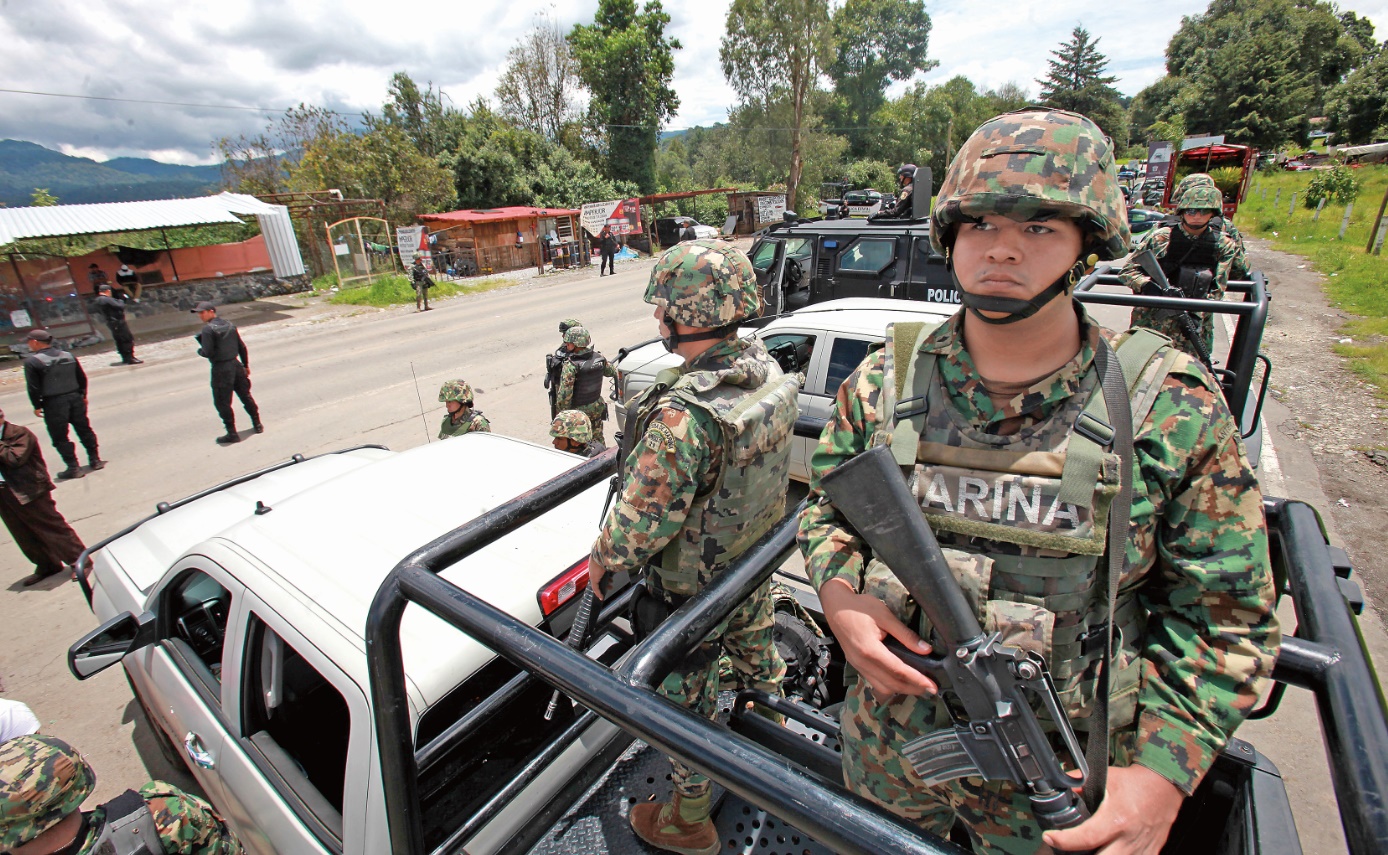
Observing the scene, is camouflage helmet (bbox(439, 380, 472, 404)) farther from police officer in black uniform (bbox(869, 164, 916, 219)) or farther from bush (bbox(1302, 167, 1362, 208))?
bush (bbox(1302, 167, 1362, 208))

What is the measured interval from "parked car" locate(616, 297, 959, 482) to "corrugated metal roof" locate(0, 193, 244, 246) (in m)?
16.3

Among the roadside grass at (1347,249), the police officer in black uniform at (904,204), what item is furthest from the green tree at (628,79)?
the police officer in black uniform at (904,204)

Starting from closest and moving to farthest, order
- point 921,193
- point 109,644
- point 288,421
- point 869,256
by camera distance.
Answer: point 109,644, point 869,256, point 921,193, point 288,421

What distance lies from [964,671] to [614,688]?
0.54 meters

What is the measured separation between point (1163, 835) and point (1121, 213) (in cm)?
96

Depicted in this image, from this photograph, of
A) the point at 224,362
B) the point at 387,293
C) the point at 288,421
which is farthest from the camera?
the point at 387,293

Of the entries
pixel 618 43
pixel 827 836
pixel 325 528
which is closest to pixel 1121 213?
pixel 827 836

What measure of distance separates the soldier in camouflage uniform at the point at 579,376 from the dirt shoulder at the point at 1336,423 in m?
5.54

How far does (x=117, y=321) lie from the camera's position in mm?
12922

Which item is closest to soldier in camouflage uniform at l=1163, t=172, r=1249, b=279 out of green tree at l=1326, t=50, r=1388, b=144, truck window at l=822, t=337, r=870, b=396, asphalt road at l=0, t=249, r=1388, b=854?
asphalt road at l=0, t=249, r=1388, b=854

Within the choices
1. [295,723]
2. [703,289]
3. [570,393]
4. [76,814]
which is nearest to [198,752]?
[295,723]

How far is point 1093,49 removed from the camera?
57562 millimetres

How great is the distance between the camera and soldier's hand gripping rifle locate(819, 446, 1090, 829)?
97cm

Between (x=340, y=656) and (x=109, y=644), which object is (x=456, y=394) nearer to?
(x=109, y=644)
